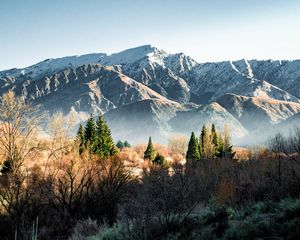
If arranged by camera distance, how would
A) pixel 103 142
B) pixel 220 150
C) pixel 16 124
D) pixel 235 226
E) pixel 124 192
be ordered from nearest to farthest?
1. pixel 235 226
2. pixel 16 124
3. pixel 124 192
4. pixel 103 142
5. pixel 220 150

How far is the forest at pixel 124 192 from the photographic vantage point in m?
12.8

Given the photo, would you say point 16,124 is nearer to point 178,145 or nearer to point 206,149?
point 206,149

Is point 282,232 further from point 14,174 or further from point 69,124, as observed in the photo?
point 69,124

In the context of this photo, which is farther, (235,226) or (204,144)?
(204,144)

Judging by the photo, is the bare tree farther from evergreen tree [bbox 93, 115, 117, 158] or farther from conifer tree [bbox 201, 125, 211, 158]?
conifer tree [bbox 201, 125, 211, 158]

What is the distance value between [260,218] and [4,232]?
29.0 meters

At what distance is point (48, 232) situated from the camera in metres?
33.1

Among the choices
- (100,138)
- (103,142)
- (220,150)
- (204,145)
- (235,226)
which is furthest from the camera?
(220,150)

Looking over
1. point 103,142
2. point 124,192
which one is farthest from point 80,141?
point 124,192

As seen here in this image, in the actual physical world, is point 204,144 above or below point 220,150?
above

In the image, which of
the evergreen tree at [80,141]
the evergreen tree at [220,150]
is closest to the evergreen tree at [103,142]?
the evergreen tree at [80,141]

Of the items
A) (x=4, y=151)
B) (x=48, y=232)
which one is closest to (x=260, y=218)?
(x=48, y=232)

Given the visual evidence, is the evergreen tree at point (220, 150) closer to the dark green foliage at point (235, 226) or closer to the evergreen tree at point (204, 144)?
the evergreen tree at point (204, 144)

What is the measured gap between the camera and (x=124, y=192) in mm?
40750
